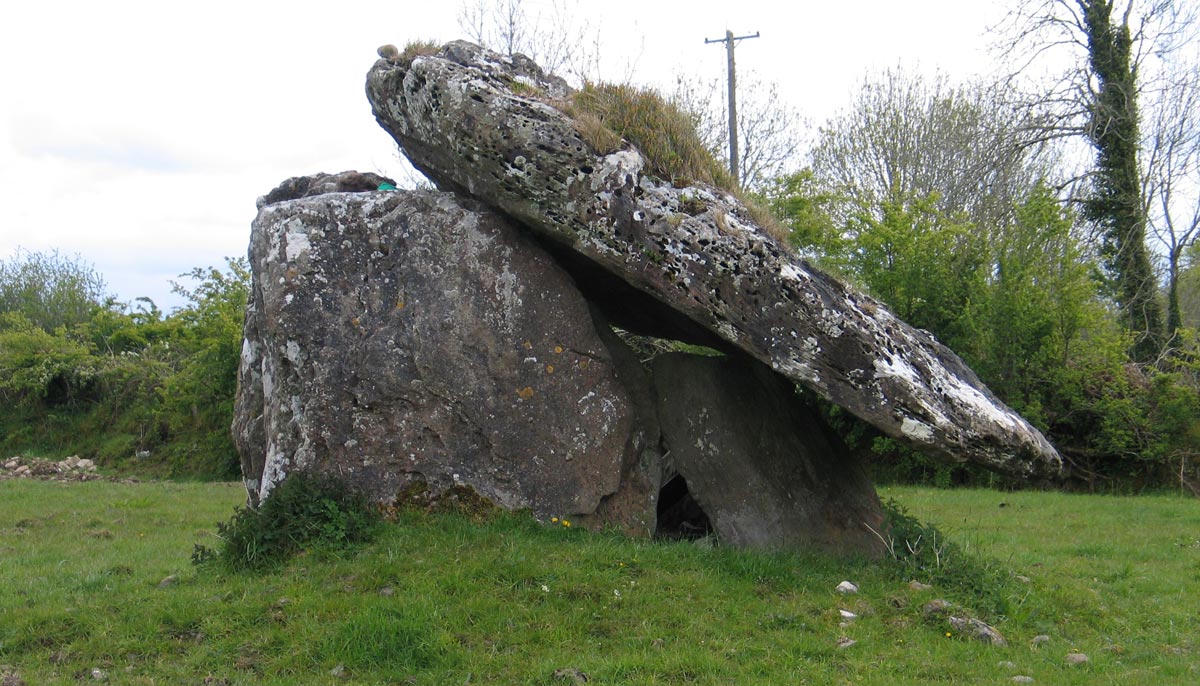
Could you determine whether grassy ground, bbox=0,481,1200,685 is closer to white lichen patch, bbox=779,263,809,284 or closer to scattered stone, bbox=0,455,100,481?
white lichen patch, bbox=779,263,809,284

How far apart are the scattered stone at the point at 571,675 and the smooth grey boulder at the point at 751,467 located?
9.46 ft

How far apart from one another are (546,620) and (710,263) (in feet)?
9.95

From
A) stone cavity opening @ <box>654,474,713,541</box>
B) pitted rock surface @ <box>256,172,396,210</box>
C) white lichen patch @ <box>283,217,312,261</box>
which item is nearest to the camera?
white lichen patch @ <box>283,217,312,261</box>

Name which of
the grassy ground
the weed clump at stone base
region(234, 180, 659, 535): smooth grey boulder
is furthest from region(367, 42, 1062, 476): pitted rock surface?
the grassy ground

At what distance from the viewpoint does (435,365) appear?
26.7 feet

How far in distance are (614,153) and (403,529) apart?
3539 mm

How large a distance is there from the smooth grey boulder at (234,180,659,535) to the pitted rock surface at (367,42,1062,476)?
0.61m

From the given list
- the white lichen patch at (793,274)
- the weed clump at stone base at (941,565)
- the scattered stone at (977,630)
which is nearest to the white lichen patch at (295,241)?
the white lichen patch at (793,274)

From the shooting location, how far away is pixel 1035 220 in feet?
59.2

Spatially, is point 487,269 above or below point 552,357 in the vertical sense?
above

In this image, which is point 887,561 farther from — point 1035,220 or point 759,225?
point 1035,220

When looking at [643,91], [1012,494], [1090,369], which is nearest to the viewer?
[643,91]

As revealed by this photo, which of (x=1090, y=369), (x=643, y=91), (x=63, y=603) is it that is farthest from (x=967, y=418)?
(x=1090, y=369)

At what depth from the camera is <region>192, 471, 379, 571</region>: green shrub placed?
752 cm
